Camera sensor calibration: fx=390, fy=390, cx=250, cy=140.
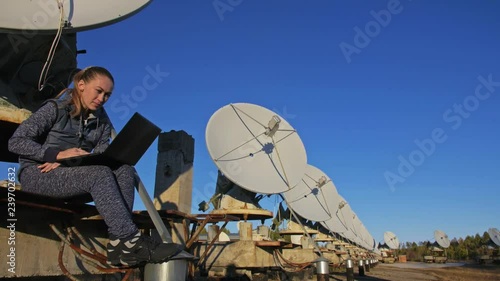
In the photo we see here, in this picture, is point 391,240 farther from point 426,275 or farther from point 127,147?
point 127,147

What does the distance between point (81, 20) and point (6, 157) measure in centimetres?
143

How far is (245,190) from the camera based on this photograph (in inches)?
440

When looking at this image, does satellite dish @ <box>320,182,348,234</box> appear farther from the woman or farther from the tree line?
the tree line

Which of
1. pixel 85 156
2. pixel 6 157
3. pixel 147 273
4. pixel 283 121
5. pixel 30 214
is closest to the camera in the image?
pixel 147 273

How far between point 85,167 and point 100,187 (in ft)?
0.62

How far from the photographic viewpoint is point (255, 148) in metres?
11.7

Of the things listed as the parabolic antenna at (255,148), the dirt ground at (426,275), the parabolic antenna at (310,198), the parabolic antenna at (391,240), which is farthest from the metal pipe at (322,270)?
the parabolic antenna at (391,240)

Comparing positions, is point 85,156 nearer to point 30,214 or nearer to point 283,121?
point 30,214

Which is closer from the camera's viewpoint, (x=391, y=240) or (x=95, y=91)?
(x=95, y=91)

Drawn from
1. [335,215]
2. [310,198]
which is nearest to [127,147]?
[310,198]

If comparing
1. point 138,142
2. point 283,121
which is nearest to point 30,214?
point 138,142

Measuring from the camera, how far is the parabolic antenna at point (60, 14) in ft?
10.3

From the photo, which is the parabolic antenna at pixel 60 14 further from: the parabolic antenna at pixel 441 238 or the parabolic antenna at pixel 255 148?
the parabolic antenna at pixel 441 238

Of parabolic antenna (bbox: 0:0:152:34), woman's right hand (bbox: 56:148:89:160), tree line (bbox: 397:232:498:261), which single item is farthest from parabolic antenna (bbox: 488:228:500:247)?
woman's right hand (bbox: 56:148:89:160)
